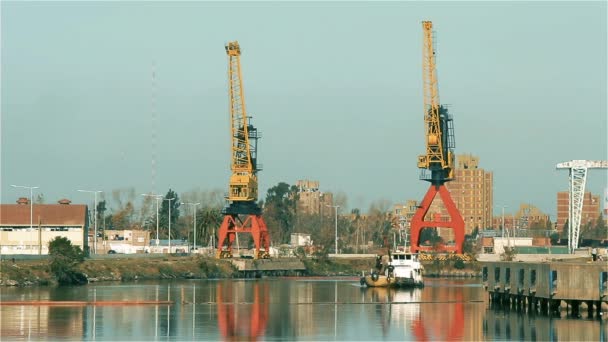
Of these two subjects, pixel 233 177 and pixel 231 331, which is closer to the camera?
pixel 231 331

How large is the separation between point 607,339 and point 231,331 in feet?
57.8

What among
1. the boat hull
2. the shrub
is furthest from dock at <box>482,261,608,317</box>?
the shrub

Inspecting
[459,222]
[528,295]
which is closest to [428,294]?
[528,295]

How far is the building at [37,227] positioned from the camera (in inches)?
5276

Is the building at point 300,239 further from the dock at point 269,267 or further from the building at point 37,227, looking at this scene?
the building at point 37,227

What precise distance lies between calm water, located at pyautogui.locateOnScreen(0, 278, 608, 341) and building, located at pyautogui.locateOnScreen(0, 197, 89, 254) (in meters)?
40.0

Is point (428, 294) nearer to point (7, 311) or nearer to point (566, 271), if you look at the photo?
point (566, 271)

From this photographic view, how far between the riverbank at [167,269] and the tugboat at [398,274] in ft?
92.2

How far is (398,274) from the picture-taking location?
100625 mm

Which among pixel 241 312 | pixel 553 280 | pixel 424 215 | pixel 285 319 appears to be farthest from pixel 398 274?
pixel 424 215


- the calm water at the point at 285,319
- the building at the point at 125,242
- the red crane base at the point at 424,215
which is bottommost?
the calm water at the point at 285,319

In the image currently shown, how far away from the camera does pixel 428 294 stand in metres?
93.7

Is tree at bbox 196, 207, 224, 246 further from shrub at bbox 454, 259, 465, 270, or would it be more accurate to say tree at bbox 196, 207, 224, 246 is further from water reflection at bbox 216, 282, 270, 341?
water reflection at bbox 216, 282, 270, 341

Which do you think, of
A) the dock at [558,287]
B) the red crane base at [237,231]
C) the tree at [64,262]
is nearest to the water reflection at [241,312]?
the tree at [64,262]
